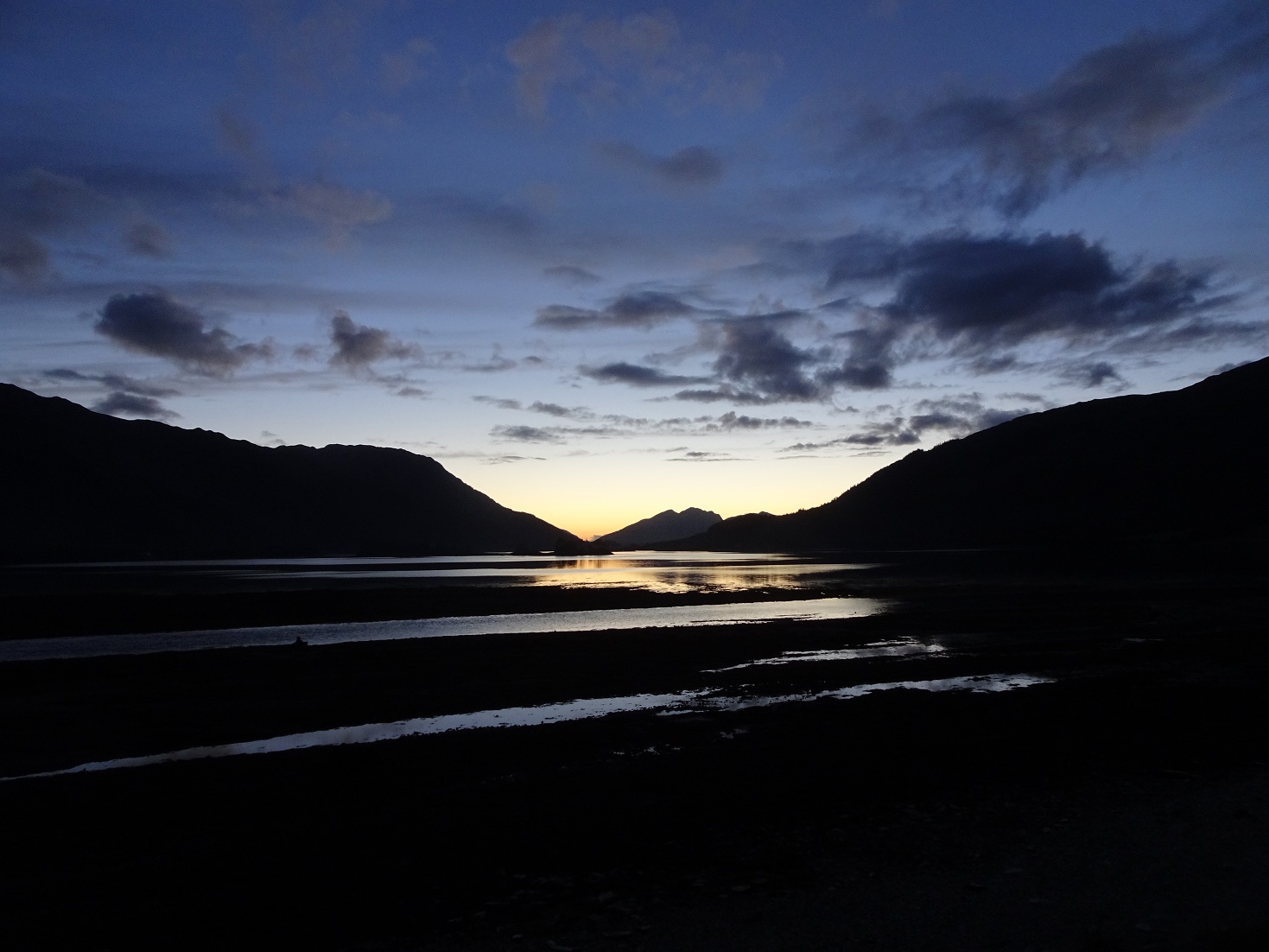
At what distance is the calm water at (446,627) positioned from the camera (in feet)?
117

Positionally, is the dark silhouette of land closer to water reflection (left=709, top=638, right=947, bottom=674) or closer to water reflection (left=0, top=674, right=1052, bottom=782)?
water reflection (left=709, top=638, right=947, bottom=674)

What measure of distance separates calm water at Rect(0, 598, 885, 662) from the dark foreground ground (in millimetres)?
12586

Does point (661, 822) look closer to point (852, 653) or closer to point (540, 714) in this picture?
point (540, 714)

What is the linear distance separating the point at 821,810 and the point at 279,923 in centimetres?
763

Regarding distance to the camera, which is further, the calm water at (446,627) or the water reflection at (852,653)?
the calm water at (446,627)

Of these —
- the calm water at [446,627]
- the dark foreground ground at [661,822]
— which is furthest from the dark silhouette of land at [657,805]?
the calm water at [446,627]

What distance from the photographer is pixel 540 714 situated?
21.0 meters

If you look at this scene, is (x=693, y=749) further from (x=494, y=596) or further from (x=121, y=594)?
(x=121, y=594)

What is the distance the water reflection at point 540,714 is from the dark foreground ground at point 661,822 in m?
0.80

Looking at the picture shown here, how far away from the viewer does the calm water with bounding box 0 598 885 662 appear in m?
35.6

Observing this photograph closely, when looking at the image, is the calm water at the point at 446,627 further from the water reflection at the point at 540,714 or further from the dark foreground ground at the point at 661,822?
the water reflection at the point at 540,714

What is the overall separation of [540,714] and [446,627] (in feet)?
76.6

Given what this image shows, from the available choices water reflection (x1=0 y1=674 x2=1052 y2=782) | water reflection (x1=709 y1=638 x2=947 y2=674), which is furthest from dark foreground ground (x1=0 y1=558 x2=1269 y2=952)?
water reflection (x1=709 y1=638 x2=947 y2=674)

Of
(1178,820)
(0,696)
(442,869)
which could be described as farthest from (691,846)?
(0,696)
